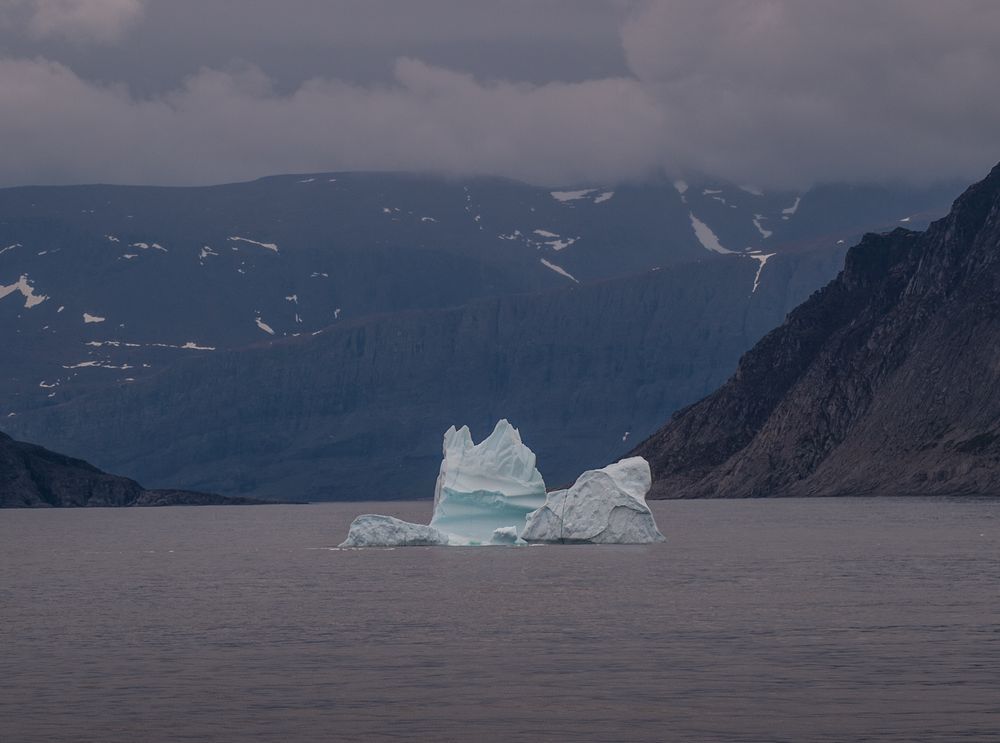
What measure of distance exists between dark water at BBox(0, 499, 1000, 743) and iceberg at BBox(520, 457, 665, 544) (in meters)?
4.90

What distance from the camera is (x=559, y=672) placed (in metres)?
49.0

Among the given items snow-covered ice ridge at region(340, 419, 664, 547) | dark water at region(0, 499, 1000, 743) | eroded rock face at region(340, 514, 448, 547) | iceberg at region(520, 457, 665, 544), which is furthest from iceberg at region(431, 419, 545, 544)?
dark water at region(0, 499, 1000, 743)

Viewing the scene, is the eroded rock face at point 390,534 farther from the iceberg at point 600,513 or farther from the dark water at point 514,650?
the dark water at point 514,650

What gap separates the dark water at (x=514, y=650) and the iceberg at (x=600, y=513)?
4.90m

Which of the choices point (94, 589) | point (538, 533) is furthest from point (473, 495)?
point (94, 589)

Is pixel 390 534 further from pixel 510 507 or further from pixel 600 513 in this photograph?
pixel 600 513

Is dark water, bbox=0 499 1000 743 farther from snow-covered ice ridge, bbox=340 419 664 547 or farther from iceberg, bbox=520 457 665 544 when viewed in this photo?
snow-covered ice ridge, bbox=340 419 664 547

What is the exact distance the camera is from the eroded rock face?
116 metres

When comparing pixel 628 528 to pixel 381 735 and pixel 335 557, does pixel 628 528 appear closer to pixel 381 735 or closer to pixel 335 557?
pixel 335 557

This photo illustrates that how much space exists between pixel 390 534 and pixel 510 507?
26.8ft

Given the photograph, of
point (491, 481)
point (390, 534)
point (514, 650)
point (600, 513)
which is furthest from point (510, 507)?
point (514, 650)

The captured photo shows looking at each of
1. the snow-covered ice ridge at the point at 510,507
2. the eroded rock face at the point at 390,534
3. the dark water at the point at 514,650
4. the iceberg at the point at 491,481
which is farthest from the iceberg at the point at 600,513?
the eroded rock face at the point at 390,534

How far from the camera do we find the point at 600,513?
365ft

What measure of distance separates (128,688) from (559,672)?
11.3 m
